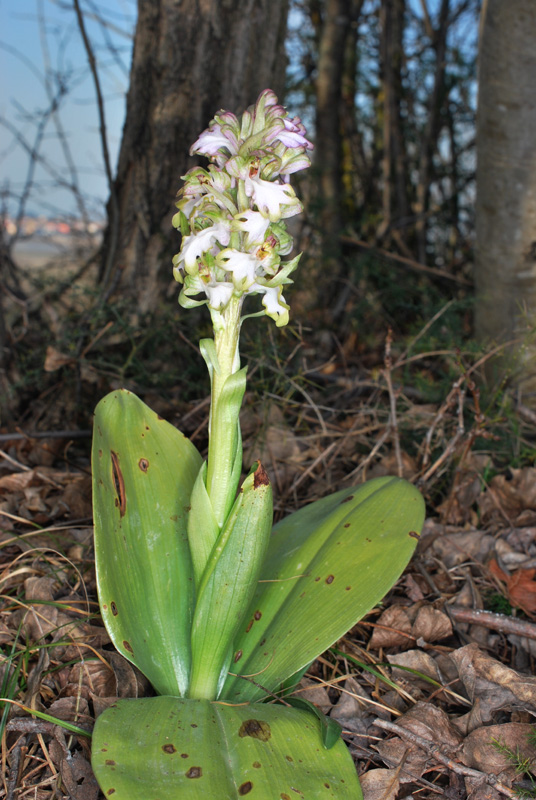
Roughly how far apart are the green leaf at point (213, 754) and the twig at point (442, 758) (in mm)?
164

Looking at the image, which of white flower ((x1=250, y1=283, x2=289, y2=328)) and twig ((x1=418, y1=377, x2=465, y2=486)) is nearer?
white flower ((x1=250, y1=283, x2=289, y2=328))

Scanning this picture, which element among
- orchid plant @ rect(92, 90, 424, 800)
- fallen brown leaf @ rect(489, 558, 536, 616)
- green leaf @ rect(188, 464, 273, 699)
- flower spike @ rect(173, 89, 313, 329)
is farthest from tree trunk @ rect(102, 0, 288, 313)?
fallen brown leaf @ rect(489, 558, 536, 616)

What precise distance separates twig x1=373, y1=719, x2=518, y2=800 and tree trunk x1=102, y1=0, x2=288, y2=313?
6.07 ft

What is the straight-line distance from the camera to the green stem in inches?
53.7

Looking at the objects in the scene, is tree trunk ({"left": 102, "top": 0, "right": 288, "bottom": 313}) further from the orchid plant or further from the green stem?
the green stem

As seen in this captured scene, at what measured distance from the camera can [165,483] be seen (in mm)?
1573

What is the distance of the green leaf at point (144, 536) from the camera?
142 cm

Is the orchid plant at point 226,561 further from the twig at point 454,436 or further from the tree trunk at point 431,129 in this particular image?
the tree trunk at point 431,129

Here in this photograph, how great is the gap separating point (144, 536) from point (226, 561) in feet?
0.94

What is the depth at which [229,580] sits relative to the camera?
133 centimetres

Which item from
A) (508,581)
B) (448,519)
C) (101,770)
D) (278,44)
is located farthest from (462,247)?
(101,770)

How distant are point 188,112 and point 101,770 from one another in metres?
2.27

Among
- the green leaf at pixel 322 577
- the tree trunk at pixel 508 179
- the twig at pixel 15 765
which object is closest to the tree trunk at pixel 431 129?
the tree trunk at pixel 508 179

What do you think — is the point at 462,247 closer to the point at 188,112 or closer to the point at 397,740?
the point at 188,112
